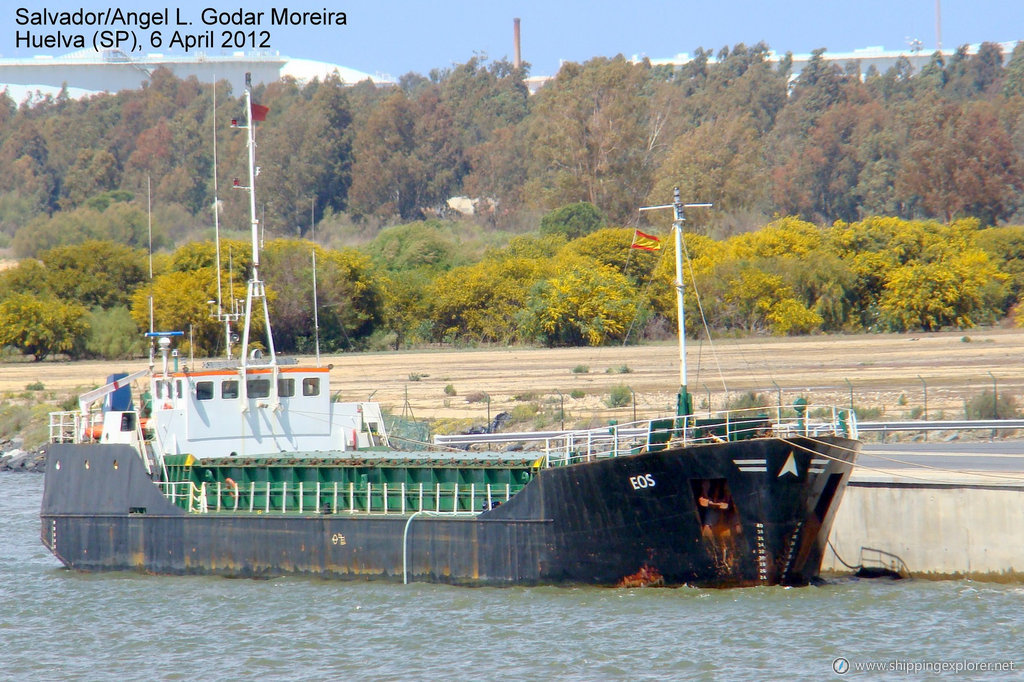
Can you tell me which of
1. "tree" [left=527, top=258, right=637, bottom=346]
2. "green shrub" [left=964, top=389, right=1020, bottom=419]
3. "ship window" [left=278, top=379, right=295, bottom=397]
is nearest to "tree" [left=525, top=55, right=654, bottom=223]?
"tree" [left=527, top=258, right=637, bottom=346]

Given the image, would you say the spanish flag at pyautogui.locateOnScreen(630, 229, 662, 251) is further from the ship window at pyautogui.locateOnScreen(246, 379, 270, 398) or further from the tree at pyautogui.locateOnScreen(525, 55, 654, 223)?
the tree at pyautogui.locateOnScreen(525, 55, 654, 223)

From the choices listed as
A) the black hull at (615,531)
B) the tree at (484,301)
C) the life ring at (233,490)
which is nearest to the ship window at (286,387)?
the life ring at (233,490)

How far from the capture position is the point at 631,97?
10888cm

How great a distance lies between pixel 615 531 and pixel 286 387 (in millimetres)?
10158

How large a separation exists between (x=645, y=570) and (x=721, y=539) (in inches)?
59.0

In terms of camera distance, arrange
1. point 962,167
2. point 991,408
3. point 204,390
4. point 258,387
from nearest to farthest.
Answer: point 204,390
point 258,387
point 991,408
point 962,167

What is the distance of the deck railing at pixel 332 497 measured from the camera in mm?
26031

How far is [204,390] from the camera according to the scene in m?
29.6

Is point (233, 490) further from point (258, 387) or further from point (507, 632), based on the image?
point (507, 632)

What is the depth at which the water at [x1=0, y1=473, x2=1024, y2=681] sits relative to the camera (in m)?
20.8

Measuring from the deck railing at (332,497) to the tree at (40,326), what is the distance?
156 ft

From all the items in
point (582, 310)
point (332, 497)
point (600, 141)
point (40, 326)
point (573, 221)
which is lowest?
point (332, 497)

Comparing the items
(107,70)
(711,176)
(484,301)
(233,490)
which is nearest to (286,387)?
(233,490)

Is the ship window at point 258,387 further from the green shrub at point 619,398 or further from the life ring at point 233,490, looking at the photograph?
the green shrub at point 619,398
